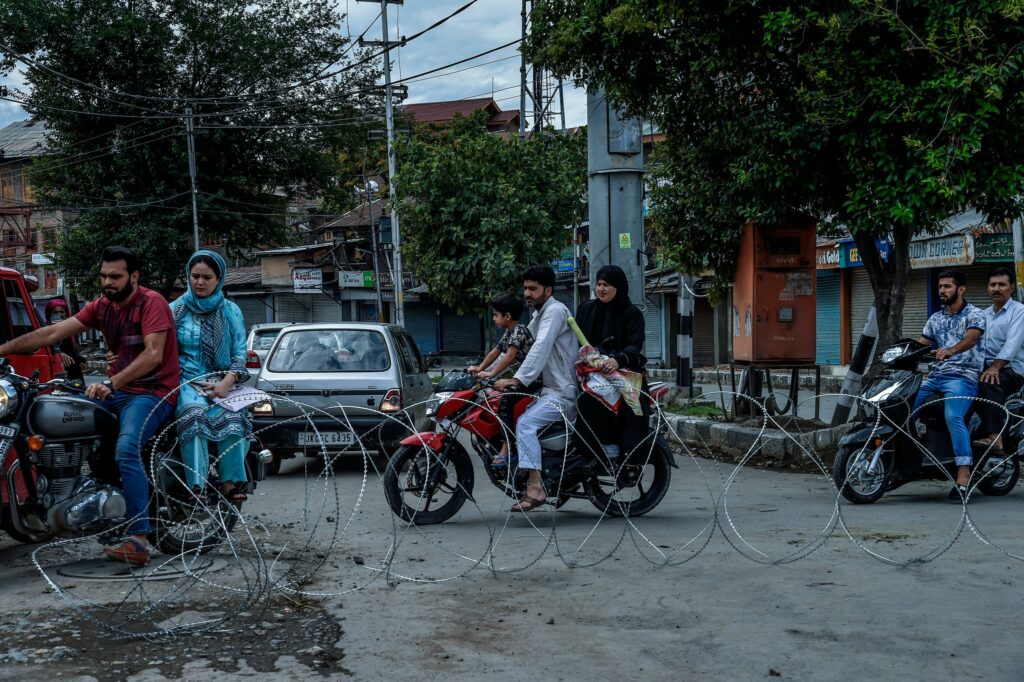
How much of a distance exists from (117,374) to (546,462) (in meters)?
3.01

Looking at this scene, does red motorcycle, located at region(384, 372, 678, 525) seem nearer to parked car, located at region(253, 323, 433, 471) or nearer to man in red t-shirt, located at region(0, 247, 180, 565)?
man in red t-shirt, located at region(0, 247, 180, 565)

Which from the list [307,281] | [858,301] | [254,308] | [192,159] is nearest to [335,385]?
[858,301]

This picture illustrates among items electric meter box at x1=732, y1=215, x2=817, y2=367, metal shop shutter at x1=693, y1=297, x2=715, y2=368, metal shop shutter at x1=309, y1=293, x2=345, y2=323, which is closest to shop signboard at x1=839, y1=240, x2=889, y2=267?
metal shop shutter at x1=693, y1=297, x2=715, y2=368

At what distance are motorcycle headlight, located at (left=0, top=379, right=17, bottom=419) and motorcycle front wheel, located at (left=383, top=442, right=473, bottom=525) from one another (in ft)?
8.41

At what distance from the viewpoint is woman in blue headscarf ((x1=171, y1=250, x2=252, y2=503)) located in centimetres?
654

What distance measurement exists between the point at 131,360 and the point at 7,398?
0.81m

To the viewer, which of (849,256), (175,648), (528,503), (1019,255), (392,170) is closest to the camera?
(175,648)

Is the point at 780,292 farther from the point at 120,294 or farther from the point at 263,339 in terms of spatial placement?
the point at 120,294

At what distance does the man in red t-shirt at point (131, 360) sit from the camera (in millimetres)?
6125

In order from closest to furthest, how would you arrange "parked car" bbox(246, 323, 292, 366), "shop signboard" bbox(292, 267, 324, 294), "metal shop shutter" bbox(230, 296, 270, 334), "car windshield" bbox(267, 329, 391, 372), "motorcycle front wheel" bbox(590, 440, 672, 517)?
"motorcycle front wheel" bbox(590, 440, 672, 517) → "car windshield" bbox(267, 329, 391, 372) → "parked car" bbox(246, 323, 292, 366) → "shop signboard" bbox(292, 267, 324, 294) → "metal shop shutter" bbox(230, 296, 270, 334)

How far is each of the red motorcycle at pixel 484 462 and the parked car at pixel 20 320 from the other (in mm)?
5239

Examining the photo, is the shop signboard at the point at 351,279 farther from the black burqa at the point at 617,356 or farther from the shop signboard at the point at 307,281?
the black burqa at the point at 617,356

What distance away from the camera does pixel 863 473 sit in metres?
8.42

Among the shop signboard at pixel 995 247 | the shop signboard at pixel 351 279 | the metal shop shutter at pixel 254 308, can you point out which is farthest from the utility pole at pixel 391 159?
the shop signboard at pixel 995 247
